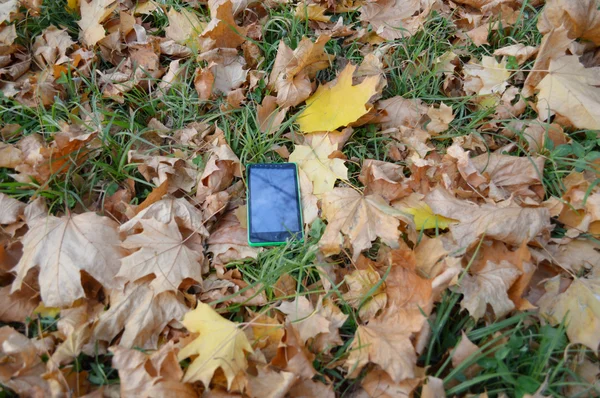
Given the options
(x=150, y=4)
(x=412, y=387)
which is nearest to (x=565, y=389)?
(x=412, y=387)

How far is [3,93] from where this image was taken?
2102 mm

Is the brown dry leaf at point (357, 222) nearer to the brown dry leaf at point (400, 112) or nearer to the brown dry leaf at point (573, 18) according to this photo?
the brown dry leaf at point (400, 112)

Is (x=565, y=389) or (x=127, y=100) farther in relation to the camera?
(x=127, y=100)

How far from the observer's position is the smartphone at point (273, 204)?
5.82 feet

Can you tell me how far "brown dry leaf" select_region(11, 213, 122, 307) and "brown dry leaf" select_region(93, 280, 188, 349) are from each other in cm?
8

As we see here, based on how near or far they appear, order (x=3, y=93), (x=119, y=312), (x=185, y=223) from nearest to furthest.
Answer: (x=119, y=312)
(x=185, y=223)
(x=3, y=93)

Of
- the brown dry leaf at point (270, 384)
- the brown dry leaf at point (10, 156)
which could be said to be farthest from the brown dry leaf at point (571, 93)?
the brown dry leaf at point (10, 156)

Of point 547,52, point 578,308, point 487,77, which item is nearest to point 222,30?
point 487,77

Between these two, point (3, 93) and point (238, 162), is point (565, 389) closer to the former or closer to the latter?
point (238, 162)

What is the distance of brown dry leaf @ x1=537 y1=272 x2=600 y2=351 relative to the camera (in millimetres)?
1397

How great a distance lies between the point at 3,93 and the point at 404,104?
1.96 metres

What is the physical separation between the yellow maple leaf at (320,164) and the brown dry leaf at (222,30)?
28.7 inches

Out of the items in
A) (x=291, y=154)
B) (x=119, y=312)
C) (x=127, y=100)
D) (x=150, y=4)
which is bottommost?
(x=119, y=312)

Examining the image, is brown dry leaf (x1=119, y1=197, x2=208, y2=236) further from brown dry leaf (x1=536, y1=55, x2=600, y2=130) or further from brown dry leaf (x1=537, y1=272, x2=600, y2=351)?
brown dry leaf (x1=536, y1=55, x2=600, y2=130)
